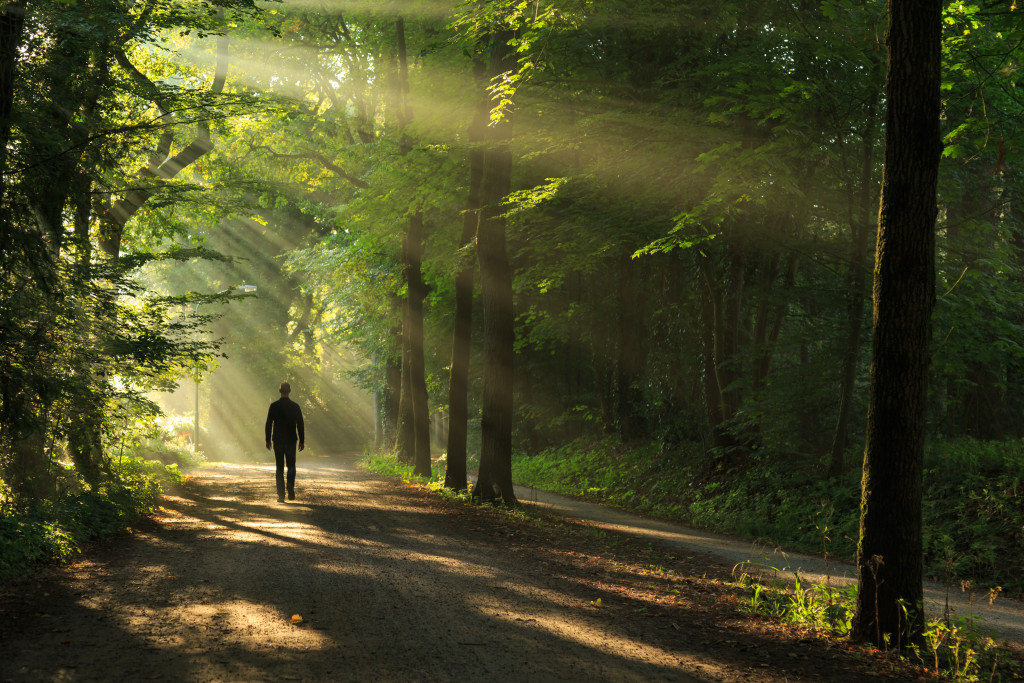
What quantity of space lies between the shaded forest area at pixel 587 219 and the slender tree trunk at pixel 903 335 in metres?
0.07

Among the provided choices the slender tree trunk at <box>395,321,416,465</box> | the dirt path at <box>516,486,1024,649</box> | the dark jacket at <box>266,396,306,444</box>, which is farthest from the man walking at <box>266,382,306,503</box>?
the slender tree trunk at <box>395,321,416,465</box>

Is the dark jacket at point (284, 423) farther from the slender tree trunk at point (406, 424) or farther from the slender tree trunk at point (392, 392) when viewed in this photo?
the slender tree trunk at point (392, 392)

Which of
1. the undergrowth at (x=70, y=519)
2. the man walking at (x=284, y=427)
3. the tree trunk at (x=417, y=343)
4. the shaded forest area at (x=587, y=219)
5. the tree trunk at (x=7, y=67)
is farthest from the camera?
the tree trunk at (x=417, y=343)

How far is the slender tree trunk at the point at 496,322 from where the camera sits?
1455cm

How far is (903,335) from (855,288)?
26.4 ft

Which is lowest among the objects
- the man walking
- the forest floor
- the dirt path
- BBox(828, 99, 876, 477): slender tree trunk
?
the dirt path

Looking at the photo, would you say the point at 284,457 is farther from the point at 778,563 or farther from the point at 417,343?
the point at 778,563

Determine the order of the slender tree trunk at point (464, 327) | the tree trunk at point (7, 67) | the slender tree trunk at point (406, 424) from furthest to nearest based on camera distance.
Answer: the slender tree trunk at point (406, 424), the slender tree trunk at point (464, 327), the tree trunk at point (7, 67)

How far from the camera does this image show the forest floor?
506 cm

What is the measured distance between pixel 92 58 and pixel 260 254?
106 ft

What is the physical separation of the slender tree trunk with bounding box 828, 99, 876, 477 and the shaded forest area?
5 centimetres

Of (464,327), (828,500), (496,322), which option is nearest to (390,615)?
(496,322)

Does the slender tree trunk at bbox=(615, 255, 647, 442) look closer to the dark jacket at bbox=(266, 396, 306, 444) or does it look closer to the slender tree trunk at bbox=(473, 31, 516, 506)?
the slender tree trunk at bbox=(473, 31, 516, 506)

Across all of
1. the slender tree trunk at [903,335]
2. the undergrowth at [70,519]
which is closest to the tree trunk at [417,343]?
the undergrowth at [70,519]
